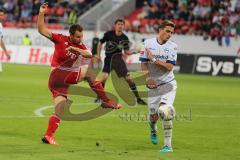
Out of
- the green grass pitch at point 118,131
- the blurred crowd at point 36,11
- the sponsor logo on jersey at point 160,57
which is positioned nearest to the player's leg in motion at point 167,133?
the green grass pitch at point 118,131

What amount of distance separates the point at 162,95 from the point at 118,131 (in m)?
2.76

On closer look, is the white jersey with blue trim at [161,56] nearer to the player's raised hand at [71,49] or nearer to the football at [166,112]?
the football at [166,112]

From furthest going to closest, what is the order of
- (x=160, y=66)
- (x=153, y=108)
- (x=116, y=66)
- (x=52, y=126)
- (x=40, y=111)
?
(x=116, y=66) < (x=40, y=111) < (x=153, y=108) < (x=52, y=126) < (x=160, y=66)

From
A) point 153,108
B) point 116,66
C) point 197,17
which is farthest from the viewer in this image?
point 197,17

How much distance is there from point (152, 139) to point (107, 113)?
18.8ft

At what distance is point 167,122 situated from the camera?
1201cm

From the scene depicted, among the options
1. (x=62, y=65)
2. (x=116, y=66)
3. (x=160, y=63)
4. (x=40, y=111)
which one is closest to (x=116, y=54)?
(x=116, y=66)

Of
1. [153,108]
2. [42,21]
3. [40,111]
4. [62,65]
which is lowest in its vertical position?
[40,111]

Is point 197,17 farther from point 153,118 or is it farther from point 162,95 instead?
point 162,95

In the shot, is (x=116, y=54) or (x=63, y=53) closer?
(x=63, y=53)

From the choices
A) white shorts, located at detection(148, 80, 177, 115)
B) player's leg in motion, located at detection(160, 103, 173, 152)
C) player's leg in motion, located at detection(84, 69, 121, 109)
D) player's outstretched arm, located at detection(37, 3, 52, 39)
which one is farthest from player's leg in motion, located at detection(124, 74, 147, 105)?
player's leg in motion, located at detection(160, 103, 173, 152)

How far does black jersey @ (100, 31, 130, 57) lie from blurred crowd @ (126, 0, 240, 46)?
2302 centimetres

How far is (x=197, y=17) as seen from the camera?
44688 millimetres

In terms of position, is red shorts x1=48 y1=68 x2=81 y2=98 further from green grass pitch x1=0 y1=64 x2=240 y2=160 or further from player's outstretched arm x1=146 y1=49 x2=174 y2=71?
player's outstretched arm x1=146 y1=49 x2=174 y2=71
